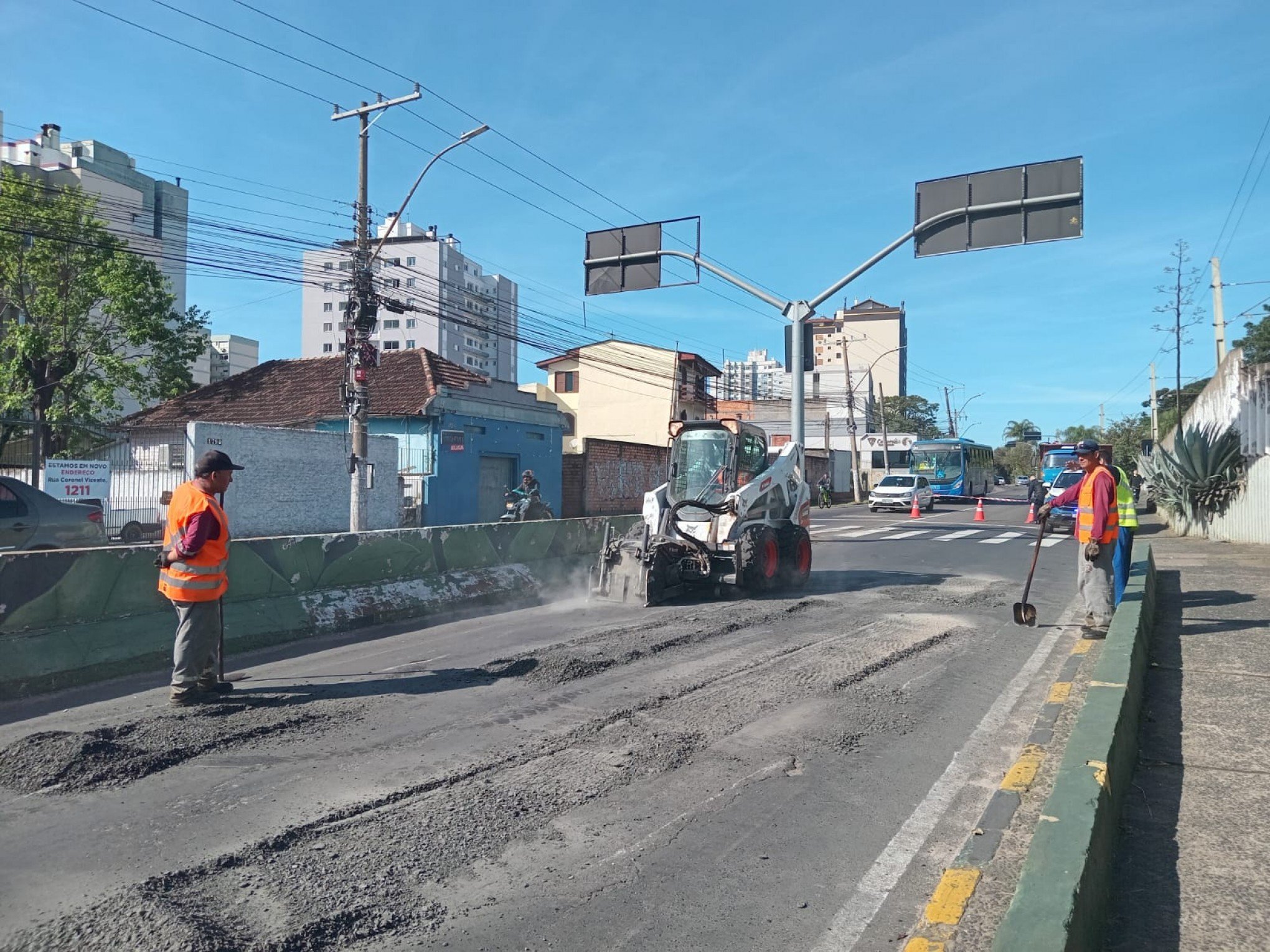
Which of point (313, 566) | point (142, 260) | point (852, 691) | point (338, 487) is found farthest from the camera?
point (142, 260)

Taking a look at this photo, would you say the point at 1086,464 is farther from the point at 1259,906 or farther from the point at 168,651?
the point at 168,651

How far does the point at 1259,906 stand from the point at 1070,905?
130 centimetres

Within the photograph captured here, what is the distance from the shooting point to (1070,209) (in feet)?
50.0

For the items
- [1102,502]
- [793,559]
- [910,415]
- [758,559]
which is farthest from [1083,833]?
[910,415]

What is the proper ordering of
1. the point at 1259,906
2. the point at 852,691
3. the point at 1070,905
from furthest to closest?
the point at 852,691 < the point at 1259,906 < the point at 1070,905

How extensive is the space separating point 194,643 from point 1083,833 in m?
5.65

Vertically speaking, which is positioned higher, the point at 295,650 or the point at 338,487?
the point at 338,487

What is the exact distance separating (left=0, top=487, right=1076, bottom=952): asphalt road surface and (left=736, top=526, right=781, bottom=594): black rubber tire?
111 inches

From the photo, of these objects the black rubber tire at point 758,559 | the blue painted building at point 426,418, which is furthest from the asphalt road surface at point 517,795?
the blue painted building at point 426,418

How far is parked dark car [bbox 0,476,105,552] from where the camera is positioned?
35.5 ft

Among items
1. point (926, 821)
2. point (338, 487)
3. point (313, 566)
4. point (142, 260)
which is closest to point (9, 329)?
point (142, 260)

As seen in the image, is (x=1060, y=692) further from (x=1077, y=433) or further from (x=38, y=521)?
(x=1077, y=433)

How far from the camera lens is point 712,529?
11.9 m

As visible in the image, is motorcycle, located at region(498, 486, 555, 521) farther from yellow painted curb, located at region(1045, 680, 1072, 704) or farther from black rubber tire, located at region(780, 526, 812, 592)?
yellow painted curb, located at region(1045, 680, 1072, 704)
